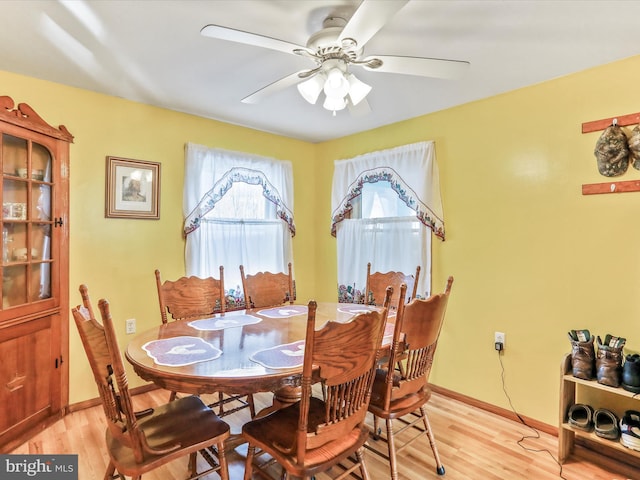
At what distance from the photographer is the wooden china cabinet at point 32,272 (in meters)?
2.14

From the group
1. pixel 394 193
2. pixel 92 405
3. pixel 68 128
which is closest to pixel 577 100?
pixel 394 193

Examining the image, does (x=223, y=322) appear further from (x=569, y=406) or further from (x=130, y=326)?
(x=569, y=406)

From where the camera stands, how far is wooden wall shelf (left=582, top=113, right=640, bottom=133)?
6.77ft

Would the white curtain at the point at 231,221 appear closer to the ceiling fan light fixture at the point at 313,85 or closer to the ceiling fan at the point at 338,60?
the ceiling fan at the point at 338,60

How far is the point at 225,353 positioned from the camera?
1614mm

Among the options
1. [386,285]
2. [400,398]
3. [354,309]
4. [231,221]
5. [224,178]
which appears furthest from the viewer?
[231,221]

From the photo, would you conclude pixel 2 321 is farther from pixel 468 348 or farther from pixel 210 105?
pixel 468 348

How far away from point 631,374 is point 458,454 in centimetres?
103

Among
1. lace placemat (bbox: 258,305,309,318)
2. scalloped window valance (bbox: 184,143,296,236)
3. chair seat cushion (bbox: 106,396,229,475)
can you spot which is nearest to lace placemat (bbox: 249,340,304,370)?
chair seat cushion (bbox: 106,396,229,475)

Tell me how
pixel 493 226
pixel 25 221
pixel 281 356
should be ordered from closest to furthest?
1. pixel 281 356
2. pixel 25 221
3. pixel 493 226

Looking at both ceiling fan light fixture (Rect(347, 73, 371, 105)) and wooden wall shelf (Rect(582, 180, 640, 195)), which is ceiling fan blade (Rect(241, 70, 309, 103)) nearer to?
ceiling fan light fixture (Rect(347, 73, 371, 105))

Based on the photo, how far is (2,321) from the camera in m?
2.09
